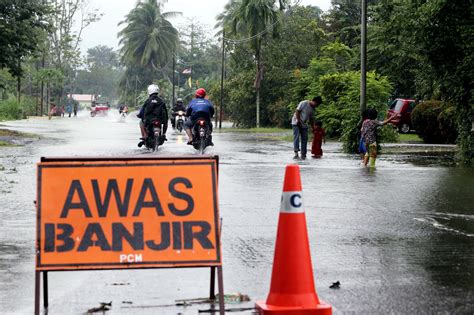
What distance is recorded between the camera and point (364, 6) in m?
28.5

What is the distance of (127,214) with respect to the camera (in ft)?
21.4

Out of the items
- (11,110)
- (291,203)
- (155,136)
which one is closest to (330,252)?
(291,203)

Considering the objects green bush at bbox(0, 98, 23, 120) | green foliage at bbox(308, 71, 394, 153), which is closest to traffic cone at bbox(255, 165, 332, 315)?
green foliage at bbox(308, 71, 394, 153)

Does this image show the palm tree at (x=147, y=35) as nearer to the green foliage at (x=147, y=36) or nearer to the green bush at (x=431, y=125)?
the green foliage at (x=147, y=36)

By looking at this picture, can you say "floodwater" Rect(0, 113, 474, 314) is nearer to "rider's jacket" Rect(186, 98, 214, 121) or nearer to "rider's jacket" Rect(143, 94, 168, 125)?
"rider's jacket" Rect(186, 98, 214, 121)

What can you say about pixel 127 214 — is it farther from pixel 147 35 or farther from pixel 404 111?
pixel 147 35

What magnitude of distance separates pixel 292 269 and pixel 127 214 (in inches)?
44.1

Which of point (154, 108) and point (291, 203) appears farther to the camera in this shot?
point (154, 108)

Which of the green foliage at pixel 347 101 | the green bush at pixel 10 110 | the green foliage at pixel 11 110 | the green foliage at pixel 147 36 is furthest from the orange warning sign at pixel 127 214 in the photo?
the green foliage at pixel 147 36

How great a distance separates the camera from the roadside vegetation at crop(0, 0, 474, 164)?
22109mm

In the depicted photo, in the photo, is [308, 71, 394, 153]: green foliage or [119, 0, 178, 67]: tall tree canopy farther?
[119, 0, 178, 67]: tall tree canopy

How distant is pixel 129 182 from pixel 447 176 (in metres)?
12.6

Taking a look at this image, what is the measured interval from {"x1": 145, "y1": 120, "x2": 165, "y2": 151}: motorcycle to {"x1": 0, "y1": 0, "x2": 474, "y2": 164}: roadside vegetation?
5.97 m

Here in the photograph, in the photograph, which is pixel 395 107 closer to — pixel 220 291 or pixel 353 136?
pixel 353 136
